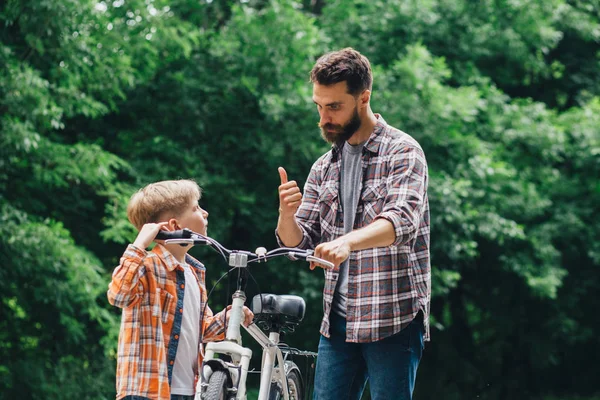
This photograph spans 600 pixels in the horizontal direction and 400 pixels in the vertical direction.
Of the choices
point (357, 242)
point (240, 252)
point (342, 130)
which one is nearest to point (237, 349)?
point (240, 252)

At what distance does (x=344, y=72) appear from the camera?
123 inches

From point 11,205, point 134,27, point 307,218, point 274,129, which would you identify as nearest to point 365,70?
point 307,218

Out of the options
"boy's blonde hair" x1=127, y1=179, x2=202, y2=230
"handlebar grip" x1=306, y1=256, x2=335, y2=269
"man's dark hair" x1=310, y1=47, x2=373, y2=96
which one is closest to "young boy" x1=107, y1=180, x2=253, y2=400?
"boy's blonde hair" x1=127, y1=179, x2=202, y2=230

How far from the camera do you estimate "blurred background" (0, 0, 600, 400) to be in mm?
9242

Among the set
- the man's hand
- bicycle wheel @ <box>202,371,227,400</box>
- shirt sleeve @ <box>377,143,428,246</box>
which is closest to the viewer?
the man's hand

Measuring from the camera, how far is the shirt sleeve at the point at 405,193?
113 inches

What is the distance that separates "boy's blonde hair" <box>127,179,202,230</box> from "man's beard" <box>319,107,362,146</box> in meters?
0.67

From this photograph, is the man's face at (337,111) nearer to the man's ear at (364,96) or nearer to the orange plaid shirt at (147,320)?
the man's ear at (364,96)

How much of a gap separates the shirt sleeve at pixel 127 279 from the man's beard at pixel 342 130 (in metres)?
0.79

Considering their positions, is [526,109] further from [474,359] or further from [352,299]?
[352,299]

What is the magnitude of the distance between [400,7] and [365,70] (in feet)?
32.7

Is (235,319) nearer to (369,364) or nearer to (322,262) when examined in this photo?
(322,262)

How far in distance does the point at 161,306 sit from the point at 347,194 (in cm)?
82

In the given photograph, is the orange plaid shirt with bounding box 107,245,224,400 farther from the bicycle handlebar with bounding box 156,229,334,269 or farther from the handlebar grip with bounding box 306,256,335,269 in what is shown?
the handlebar grip with bounding box 306,256,335,269
